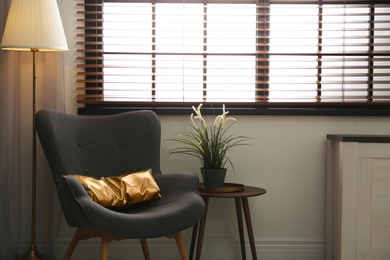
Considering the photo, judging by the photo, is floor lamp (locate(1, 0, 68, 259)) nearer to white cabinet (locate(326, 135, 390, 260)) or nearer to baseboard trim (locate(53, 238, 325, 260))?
baseboard trim (locate(53, 238, 325, 260))

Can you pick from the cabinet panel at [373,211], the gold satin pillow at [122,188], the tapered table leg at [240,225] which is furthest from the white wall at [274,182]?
the gold satin pillow at [122,188]

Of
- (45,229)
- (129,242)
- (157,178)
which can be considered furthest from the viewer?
(129,242)

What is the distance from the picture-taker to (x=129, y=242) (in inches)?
137

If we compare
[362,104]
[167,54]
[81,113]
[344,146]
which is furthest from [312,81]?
[81,113]

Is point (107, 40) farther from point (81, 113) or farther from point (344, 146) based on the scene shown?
point (344, 146)

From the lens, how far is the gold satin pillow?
277 cm

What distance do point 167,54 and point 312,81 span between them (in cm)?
89

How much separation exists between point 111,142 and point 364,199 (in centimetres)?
136

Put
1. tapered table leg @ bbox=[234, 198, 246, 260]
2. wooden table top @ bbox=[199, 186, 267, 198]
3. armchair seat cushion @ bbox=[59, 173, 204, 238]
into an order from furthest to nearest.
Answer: tapered table leg @ bbox=[234, 198, 246, 260] < wooden table top @ bbox=[199, 186, 267, 198] < armchair seat cushion @ bbox=[59, 173, 204, 238]

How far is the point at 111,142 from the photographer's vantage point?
3.09 m

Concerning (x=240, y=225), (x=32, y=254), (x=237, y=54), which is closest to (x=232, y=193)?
(x=240, y=225)

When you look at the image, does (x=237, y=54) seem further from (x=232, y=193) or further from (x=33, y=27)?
(x=33, y=27)

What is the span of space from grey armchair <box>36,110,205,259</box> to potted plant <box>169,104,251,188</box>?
258mm

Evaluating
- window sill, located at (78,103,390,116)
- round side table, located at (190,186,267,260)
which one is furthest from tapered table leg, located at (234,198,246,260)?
window sill, located at (78,103,390,116)
